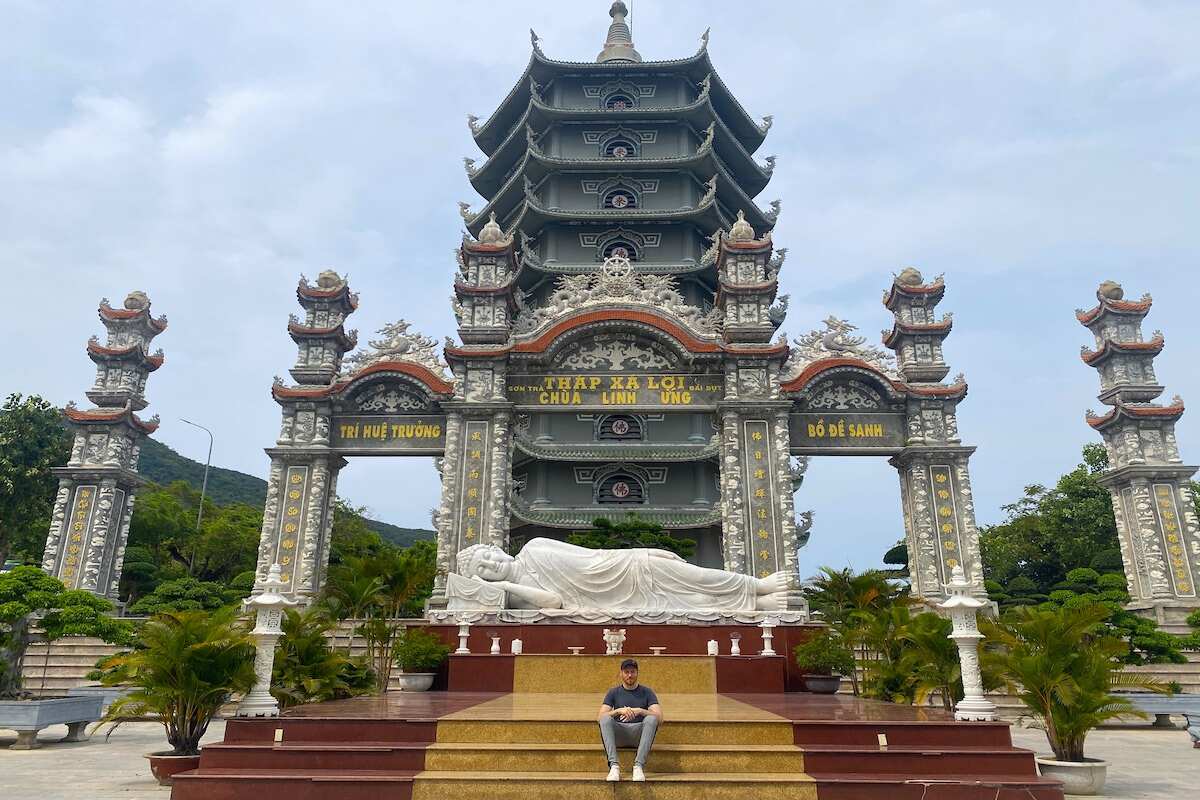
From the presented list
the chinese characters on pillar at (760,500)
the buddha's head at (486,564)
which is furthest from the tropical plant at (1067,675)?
the chinese characters on pillar at (760,500)

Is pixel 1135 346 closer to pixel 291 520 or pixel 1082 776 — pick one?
pixel 1082 776

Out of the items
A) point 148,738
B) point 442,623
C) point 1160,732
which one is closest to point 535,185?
point 442,623

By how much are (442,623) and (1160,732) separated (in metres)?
11.4

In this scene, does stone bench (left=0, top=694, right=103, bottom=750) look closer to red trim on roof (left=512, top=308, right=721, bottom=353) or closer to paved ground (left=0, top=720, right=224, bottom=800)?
paved ground (left=0, top=720, right=224, bottom=800)

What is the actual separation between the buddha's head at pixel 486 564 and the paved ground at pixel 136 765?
407 cm

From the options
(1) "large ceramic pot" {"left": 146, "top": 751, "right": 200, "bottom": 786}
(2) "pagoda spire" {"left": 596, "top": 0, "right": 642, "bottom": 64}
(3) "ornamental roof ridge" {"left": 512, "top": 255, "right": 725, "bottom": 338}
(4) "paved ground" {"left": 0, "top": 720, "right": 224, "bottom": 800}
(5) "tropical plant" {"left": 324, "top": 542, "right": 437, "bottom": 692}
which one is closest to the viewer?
(4) "paved ground" {"left": 0, "top": 720, "right": 224, "bottom": 800}

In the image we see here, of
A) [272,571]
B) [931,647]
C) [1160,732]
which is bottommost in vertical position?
[1160,732]

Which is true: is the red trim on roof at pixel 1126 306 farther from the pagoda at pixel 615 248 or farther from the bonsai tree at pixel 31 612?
the bonsai tree at pixel 31 612

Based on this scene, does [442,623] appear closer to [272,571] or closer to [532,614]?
[532,614]

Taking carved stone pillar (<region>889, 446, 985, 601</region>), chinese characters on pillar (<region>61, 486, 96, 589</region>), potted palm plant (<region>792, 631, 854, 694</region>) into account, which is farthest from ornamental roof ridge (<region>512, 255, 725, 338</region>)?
chinese characters on pillar (<region>61, 486, 96, 589</region>)

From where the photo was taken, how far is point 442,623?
11922mm

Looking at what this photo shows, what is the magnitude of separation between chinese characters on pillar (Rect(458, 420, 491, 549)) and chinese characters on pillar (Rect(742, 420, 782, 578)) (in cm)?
583

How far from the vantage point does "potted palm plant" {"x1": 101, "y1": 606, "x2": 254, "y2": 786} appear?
774cm

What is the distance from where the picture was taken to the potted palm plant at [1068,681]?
7.34 m
